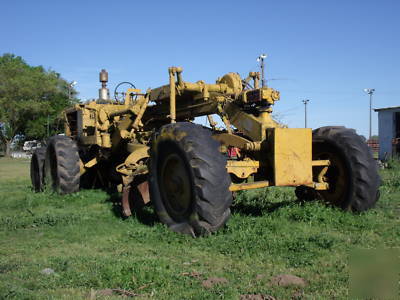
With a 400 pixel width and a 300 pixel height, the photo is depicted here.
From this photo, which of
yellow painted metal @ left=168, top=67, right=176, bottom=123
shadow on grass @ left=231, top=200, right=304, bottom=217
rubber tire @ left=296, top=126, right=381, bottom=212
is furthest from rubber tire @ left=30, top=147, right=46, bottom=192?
rubber tire @ left=296, top=126, right=381, bottom=212

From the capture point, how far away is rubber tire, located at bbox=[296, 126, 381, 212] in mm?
6840

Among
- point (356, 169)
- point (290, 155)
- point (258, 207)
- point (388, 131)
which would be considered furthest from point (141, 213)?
point (388, 131)

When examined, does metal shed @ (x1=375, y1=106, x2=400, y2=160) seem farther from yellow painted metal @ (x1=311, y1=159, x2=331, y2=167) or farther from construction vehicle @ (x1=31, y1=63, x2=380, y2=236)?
yellow painted metal @ (x1=311, y1=159, x2=331, y2=167)

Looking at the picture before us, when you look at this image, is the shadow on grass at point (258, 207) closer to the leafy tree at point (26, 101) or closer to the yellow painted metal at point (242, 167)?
the yellow painted metal at point (242, 167)

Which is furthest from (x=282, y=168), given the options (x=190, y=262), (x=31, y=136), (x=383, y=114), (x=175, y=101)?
(x=31, y=136)

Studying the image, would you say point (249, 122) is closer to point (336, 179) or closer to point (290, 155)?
point (290, 155)

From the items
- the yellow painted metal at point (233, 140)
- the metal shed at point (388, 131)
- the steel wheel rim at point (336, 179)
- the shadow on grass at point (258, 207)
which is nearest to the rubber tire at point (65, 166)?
the shadow on grass at point (258, 207)

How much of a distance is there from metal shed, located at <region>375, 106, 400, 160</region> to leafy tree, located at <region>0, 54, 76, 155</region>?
33533 millimetres

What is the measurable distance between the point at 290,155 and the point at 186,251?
212cm

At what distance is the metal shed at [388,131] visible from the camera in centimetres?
2534

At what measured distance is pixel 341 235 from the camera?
5.82 metres

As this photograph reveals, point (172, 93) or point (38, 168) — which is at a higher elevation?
point (172, 93)

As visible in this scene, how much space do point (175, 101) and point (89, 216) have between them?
256 cm

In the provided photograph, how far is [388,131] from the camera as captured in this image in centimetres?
2578
